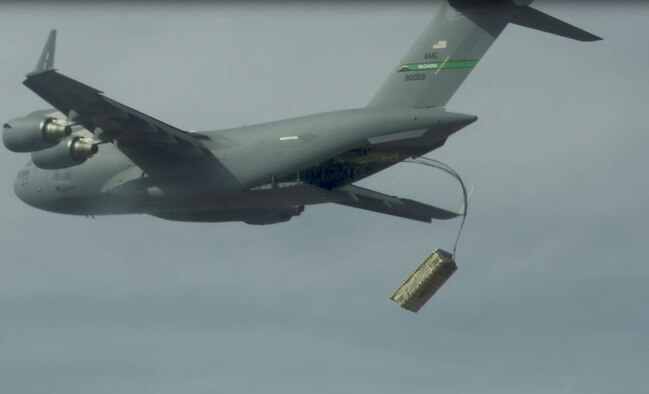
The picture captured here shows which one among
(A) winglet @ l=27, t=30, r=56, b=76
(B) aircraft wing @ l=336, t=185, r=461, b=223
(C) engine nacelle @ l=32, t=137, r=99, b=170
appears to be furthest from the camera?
(B) aircraft wing @ l=336, t=185, r=461, b=223

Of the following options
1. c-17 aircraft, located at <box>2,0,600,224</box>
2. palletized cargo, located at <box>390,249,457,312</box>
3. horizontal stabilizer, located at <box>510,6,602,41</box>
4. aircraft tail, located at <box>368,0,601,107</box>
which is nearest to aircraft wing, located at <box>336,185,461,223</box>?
c-17 aircraft, located at <box>2,0,600,224</box>

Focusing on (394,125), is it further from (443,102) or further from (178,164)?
(178,164)

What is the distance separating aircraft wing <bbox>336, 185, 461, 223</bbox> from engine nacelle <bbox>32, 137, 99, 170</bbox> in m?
4.78

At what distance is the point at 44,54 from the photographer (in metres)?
26.9

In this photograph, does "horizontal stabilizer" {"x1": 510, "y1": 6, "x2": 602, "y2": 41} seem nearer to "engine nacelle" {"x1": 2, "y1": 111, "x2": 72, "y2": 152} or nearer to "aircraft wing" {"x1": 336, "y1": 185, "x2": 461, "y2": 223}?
"aircraft wing" {"x1": 336, "y1": 185, "x2": 461, "y2": 223}

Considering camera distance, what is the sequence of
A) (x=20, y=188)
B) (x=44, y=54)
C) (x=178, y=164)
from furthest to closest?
(x=20, y=188) < (x=178, y=164) < (x=44, y=54)

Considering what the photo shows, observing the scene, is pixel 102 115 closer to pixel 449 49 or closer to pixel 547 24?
pixel 449 49

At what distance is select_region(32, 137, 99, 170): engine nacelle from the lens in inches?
1132

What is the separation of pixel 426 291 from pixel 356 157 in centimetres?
257

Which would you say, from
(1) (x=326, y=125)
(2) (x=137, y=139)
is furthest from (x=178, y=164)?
(1) (x=326, y=125)

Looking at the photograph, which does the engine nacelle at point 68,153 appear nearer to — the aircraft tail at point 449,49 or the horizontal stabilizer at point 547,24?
the aircraft tail at point 449,49

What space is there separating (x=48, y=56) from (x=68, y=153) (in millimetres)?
2430

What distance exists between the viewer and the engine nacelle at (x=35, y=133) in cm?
2809

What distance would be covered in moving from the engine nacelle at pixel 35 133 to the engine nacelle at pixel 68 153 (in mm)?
498
